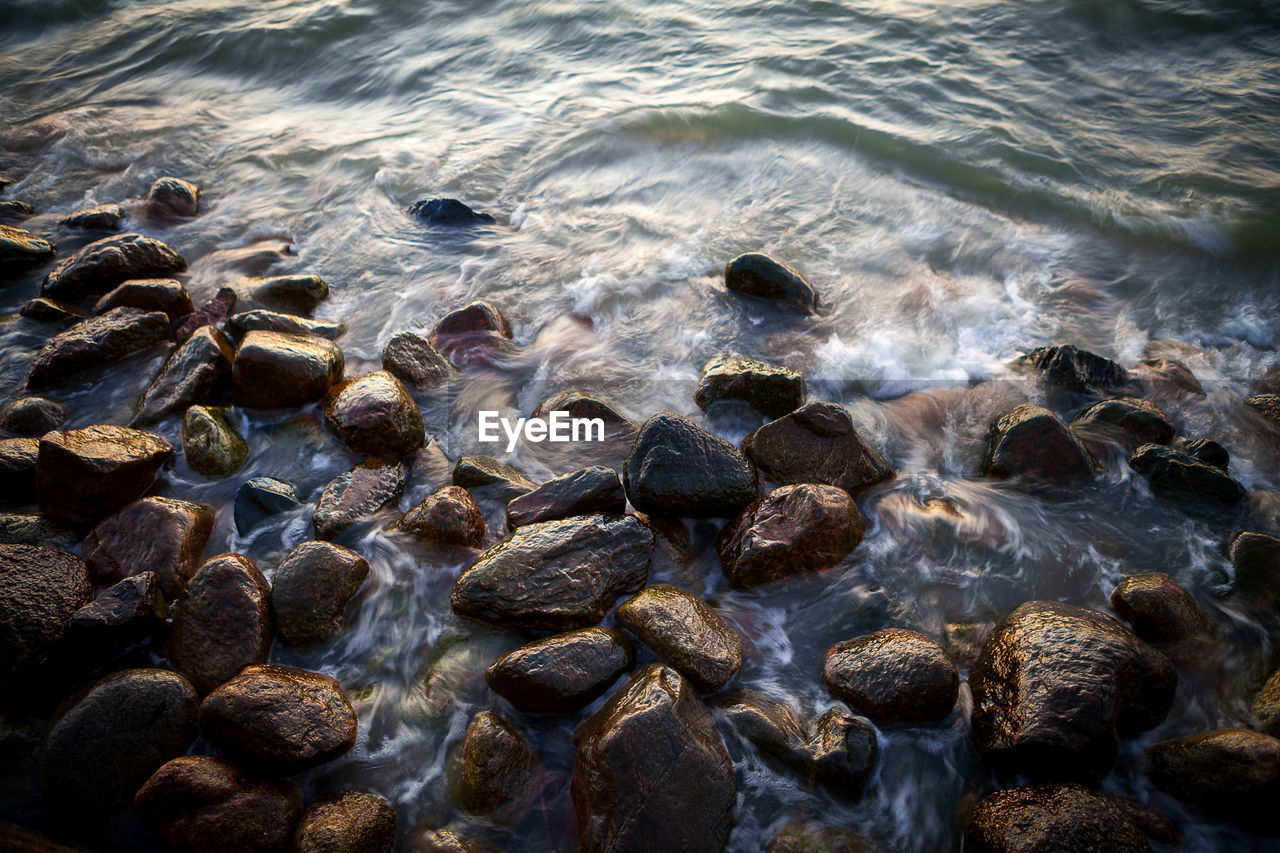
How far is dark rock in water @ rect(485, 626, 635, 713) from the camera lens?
2156mm

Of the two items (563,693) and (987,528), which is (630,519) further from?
(987,528)

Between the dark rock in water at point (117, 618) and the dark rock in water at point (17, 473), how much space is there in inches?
35.9

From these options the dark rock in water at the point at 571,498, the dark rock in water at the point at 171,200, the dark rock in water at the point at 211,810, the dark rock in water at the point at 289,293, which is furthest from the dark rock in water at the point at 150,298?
the dark rock in water at the point at 211,810

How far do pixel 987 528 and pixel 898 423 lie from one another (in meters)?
0.72

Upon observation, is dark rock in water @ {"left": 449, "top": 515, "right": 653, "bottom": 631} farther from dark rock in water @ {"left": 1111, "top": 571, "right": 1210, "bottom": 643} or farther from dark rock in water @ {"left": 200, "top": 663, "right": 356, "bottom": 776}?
dark rock in water @ {"left": 1111, "top": 571, "right": 1210, "bottom": 643}

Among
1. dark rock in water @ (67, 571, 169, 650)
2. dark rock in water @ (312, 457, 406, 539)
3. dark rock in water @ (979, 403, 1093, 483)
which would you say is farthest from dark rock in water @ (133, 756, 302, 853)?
dark rock in water @ (979, 403, 1093, 483)

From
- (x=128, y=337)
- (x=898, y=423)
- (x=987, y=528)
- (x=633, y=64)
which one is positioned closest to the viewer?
(x=987, y=528)

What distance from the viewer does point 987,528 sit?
113 inches

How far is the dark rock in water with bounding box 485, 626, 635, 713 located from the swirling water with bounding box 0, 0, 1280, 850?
0.12 metres

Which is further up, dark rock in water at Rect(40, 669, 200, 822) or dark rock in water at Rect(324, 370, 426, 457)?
dark rock in water at Rect(324, 370, 426, 457)

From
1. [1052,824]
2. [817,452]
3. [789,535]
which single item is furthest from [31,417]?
[1052,824]

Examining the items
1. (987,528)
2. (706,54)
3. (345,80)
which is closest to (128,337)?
(987,528)

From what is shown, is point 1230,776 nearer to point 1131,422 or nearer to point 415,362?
point 1131,422

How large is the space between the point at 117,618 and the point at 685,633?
77.7 inches
